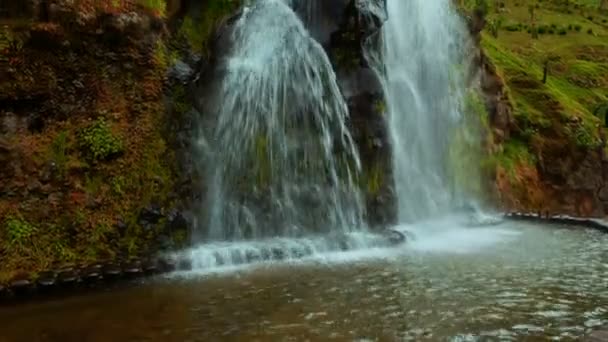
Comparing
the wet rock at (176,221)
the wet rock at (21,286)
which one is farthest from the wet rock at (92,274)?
the wet rock at (176,221)

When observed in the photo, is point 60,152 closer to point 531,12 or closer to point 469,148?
point 469,148

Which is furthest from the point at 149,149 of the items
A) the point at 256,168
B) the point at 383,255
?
the point at 383,255

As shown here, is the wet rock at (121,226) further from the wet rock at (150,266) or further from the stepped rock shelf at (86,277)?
the wet rock at (150,266)

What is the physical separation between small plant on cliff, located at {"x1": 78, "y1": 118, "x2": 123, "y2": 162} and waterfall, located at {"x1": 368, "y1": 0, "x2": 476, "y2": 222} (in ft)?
27.2

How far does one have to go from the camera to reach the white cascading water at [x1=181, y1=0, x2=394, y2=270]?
46.0 ft

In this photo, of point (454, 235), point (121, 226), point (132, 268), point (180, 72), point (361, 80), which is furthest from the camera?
point (454, 235)

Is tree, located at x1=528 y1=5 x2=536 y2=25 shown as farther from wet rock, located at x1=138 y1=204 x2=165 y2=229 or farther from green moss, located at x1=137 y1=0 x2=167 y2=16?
wet rock, located at x1=138 y1=204 x2=165 y2=229

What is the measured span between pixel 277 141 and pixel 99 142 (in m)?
4.31

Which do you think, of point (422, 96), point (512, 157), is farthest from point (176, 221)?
point (512, 157)

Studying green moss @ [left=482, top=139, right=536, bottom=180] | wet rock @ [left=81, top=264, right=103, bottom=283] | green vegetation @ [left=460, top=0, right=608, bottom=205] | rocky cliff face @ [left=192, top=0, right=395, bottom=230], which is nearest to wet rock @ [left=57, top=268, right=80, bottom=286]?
wet rock @ [left=81, top=264, right=103, bottom=283]

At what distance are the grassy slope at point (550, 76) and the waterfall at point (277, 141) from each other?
1388 cm

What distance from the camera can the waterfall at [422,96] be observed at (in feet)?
66.0

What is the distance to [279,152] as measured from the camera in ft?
49.0

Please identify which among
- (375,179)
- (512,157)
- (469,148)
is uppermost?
(469,148)
